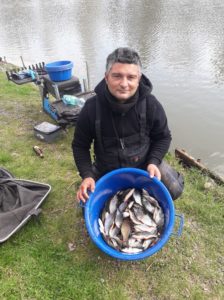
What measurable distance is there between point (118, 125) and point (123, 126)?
0.04 metres

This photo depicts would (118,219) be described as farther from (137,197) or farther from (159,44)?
(159,44)

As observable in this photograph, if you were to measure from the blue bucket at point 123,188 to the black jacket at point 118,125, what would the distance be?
0.15 meters

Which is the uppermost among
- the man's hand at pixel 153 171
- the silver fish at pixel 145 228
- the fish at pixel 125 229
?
the man's hand at pixel 153 171

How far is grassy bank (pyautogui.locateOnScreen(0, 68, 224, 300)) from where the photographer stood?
233 cm

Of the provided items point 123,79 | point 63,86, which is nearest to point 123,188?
point 123,79

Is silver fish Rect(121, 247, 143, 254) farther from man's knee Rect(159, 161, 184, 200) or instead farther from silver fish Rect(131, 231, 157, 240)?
man's knee Rect(159, 161, 184, 200)

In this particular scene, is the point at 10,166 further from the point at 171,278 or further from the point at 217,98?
the point at 217,98

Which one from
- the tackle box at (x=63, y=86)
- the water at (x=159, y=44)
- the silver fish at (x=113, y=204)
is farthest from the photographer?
the water at (x=159, y=44)

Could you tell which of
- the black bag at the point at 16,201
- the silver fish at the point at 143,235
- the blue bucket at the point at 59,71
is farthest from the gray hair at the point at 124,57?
the blue bucket at the point at 59,71

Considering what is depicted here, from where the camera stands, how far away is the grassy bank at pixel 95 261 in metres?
2.33

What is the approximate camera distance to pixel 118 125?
2424 millimetres

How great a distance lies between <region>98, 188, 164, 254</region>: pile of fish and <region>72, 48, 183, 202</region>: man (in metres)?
0.28

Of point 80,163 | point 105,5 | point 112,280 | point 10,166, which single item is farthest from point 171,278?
point 105,5

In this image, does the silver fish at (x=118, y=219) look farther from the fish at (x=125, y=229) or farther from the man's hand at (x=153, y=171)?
the man's hand at (x=153, y=171)
